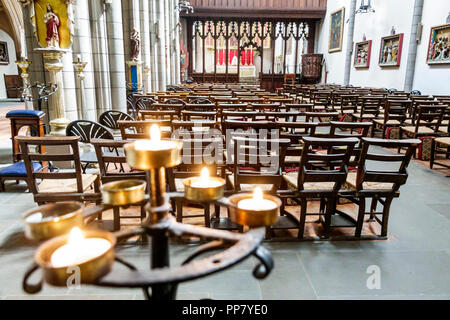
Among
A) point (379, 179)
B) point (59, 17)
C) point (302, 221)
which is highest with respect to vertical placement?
point (59, 17)

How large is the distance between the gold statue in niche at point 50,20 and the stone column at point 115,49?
2.55 m

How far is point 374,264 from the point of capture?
8.48ft

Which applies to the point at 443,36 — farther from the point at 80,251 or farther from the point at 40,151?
the point at 80,251

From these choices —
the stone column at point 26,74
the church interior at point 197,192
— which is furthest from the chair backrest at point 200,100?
the stone column at point 26,74

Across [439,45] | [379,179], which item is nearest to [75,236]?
[379,179]

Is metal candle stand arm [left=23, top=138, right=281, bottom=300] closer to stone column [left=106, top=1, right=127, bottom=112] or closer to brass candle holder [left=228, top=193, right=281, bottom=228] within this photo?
brass candle holder [left=228, top=193, right=281, bottom=228]

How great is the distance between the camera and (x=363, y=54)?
1538 cm

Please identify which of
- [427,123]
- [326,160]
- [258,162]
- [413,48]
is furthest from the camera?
[413,48]

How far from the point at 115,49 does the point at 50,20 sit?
110 inches

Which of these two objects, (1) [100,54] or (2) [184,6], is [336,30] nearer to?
(2) [184,6]

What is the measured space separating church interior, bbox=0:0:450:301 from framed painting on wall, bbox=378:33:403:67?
112 centimetres

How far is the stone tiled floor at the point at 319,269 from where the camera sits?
2.18 meters

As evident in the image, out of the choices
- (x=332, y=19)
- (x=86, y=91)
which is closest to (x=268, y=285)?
(x=86, y=91)

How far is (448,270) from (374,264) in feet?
1.72
